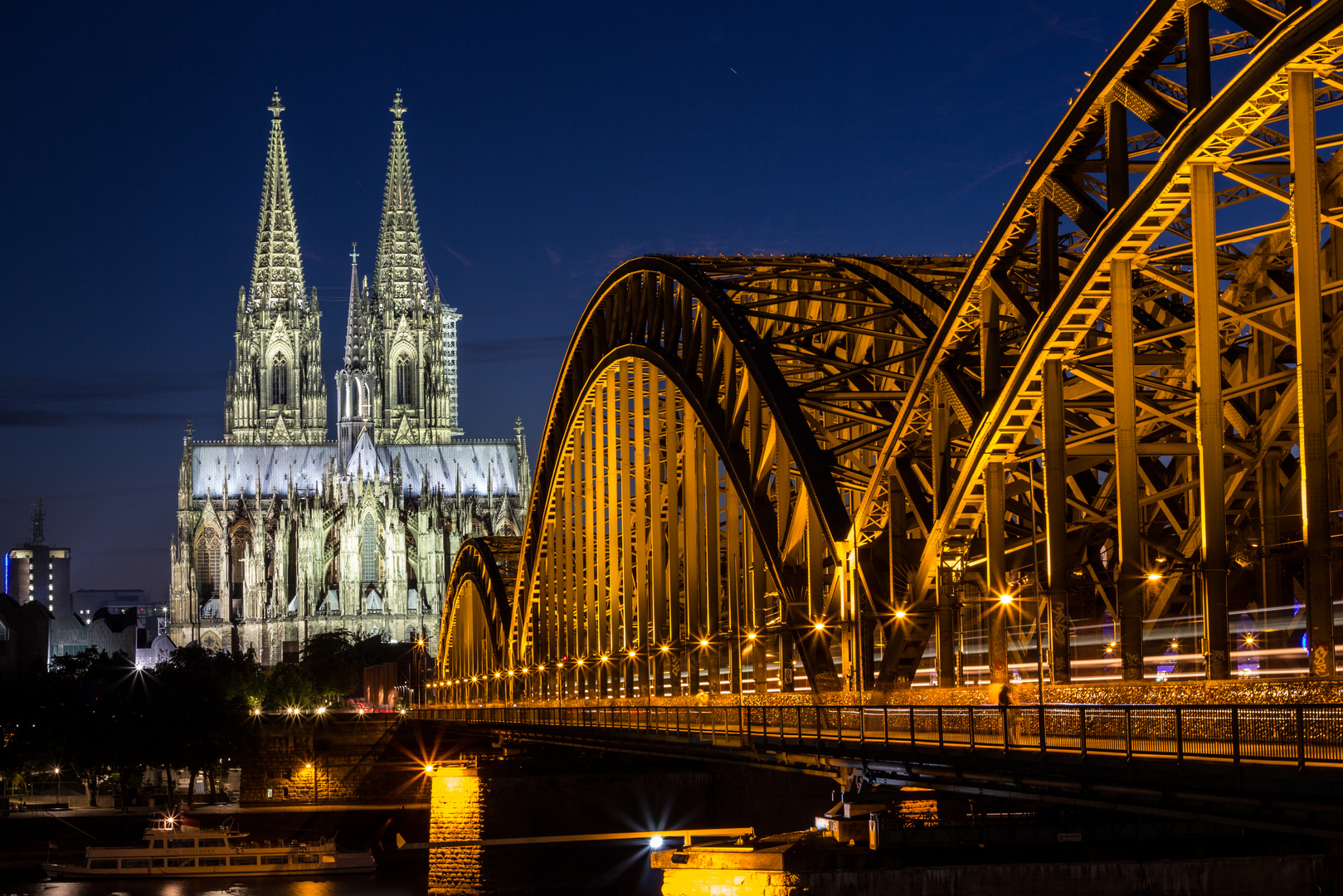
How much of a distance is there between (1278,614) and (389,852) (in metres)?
65.5

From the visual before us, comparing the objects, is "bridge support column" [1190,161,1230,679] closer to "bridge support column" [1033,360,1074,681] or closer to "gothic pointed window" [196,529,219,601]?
"bridge support column" [1033,360,1074,681]

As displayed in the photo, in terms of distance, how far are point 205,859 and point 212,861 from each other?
37 centimetres

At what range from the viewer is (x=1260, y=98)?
71.6 feet

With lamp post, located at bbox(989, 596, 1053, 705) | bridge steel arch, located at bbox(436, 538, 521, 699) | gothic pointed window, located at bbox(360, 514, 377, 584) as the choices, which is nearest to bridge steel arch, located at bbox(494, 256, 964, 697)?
lamp post, located at bbox(989, 596, 1053, 705)

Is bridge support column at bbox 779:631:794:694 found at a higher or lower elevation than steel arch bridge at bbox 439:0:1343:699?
lower

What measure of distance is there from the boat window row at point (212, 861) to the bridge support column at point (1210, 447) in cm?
6661

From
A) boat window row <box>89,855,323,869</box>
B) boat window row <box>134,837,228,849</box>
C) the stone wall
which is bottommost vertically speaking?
boat window row <box>89,855,323,869</box>

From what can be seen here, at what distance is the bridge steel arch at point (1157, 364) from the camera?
21.4 m

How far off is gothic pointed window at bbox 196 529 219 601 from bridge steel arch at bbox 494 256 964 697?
127366 mm

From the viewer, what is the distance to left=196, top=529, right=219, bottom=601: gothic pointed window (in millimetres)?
190500

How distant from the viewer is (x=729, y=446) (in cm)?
4456

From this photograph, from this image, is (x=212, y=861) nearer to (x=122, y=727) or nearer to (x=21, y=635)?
(x=122, y=727)

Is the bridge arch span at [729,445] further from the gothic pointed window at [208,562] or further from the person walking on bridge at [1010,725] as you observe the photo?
the gothic pointed window at [208,562]

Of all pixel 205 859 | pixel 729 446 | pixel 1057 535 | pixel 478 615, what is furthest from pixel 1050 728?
pixel 478 615
